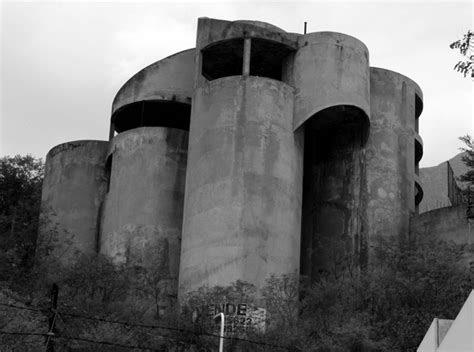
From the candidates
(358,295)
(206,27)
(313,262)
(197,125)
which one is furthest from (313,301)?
(206,27)

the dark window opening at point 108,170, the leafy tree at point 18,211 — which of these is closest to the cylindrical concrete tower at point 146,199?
the dark window opening at point 108,170

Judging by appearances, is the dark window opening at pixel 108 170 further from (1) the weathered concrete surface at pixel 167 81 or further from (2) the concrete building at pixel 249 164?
(1) the weathered concrete surface at pixel 167 81

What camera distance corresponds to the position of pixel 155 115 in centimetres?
4197

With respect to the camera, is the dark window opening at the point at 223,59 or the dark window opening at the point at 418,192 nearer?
the dark window opening at the point at 223,59

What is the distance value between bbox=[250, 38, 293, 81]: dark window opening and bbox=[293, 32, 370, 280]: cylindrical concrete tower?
76 cm

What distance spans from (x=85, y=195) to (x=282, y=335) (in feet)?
48.4

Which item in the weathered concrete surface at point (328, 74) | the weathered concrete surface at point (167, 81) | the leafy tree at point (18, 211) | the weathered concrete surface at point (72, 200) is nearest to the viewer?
the weathered concrete surface at point (328, 74)

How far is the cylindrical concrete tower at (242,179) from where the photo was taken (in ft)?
109

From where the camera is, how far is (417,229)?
122 ft

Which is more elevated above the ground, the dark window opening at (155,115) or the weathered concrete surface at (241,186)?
the dark window opening at (155,115)

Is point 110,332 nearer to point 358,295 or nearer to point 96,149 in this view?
point 358,295

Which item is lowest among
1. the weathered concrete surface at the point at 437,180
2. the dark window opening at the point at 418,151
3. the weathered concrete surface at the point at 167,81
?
the dark window opening at the point at 418,151

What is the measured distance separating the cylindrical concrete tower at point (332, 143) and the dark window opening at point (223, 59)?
2352 millimetres

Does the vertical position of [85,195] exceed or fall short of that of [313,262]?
it exceeds it
